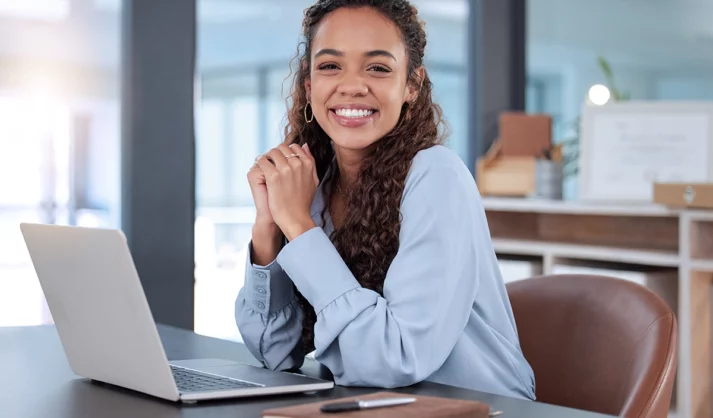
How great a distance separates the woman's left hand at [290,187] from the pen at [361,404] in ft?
1.52

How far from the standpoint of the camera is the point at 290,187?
146cm

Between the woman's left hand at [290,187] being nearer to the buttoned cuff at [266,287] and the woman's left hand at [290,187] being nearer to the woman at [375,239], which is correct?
the woman at [375,239]

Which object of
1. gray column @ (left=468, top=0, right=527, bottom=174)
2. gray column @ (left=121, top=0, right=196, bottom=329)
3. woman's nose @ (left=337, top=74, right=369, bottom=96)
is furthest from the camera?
gray column @ (left=468, top=0, right=527, bottom=174)

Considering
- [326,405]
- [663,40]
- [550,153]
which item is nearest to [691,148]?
[550,153]

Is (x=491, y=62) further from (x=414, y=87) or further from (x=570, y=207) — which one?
(x=414, y=87)

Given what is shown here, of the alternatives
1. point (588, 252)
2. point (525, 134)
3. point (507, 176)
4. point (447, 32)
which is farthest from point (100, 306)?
point (447, 32)

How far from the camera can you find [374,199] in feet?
4.96

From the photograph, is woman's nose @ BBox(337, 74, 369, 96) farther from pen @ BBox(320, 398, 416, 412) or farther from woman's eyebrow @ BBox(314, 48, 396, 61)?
pen @ BBox(320, 398, 416, 412)

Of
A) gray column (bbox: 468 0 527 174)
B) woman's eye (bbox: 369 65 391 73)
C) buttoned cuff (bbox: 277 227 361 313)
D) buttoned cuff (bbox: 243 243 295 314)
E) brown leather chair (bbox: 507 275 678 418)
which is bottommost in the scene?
brown leather chair (bbox: 507 275 678 418)

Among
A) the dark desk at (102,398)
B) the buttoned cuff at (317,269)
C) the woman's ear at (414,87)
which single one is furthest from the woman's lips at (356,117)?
the dark desk at (102,398)

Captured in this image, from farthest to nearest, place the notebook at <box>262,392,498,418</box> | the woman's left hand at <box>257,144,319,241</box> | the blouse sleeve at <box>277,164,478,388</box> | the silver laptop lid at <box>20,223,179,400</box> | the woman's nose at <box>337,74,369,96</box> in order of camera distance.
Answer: the woman's nose at <box>337,74,369,96</box>
the woman's left hand at <box>257,144,319,241</box>
the blouse sleeve at <box>277,164,478,388</box>
the silver laptop lid at <box>20,223,179,400</box>
the notebook at <box>262,392,498,418</box>

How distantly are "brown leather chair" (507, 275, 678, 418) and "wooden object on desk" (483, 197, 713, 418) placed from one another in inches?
42.1

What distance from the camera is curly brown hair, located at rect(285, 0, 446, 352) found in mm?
1489

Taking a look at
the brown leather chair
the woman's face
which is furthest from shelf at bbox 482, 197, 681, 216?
the woman's face
